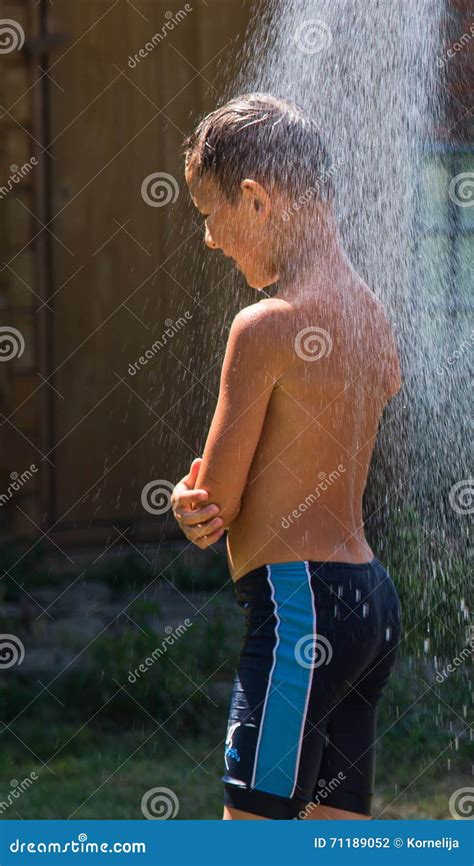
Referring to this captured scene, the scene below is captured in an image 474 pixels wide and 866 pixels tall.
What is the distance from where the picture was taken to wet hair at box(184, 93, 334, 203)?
1995 mm

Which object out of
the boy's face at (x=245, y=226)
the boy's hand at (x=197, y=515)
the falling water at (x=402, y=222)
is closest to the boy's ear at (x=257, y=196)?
the boy's face at (x=245, y=226)

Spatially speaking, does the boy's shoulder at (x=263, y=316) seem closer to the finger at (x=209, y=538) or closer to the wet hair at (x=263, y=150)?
the wet hair at (x=263, y=150)

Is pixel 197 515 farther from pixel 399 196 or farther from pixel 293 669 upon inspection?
pixel 399 196

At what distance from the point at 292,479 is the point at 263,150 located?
504 millimetres

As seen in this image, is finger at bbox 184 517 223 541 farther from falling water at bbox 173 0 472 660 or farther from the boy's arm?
falling water at bbox 173 0 472 660

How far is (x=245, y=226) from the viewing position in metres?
2.00

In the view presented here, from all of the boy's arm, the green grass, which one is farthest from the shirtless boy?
the green grass

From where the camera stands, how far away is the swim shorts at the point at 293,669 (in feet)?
6.14

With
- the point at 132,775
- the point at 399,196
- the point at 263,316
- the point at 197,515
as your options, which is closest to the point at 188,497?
the point at 197,515

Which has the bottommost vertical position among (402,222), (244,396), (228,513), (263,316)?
(228,513)

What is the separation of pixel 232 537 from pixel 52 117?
332 cm

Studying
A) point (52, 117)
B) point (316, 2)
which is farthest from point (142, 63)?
point (316, 2)

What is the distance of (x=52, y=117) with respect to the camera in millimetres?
4961

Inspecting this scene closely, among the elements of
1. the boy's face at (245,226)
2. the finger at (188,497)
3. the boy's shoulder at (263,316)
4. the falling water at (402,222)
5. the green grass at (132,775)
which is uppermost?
the falling water at (402,222)
